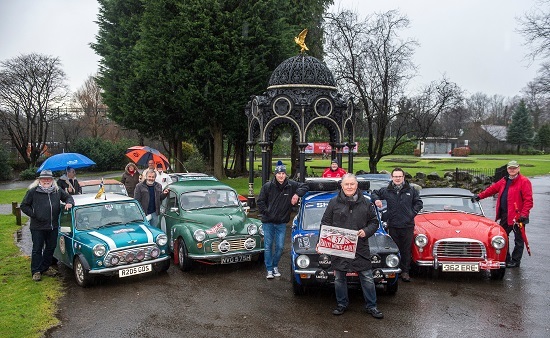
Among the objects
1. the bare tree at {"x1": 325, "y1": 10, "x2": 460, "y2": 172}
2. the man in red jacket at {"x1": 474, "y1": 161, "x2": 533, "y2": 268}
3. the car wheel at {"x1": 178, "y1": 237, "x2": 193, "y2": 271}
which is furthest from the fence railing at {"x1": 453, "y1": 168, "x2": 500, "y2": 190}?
the car wheel at {"x1": 178, "y1": 237, "x2": 193, "y2": 271}

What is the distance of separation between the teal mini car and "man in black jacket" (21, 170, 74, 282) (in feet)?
0.94

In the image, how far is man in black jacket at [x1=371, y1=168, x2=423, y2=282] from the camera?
28.5 ft

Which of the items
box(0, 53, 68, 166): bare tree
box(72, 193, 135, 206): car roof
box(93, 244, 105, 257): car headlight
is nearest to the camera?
box(93, 244, 105, 257): car headlight

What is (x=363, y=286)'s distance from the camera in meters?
7.02

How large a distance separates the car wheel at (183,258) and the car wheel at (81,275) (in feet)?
6.02

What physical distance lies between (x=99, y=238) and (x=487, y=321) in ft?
22.1

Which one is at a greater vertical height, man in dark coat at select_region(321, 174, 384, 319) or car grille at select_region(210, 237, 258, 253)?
man in dark coat at select_region(321, 174, 384, 319)

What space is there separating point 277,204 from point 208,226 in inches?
75.9

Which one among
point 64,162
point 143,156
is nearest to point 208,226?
point 64,162

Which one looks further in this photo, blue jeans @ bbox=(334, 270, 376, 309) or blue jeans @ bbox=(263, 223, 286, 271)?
blue jeans @ bbox=(263, 223, 286, 271)

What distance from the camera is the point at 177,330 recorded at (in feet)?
22.1

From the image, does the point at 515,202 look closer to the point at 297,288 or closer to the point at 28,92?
the point at 297,288

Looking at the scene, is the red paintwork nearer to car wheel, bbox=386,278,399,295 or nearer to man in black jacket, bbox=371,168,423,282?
man in black jacket, bbox=371,168,423,282

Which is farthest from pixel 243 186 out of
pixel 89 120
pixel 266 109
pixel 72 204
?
pixel 89 120
